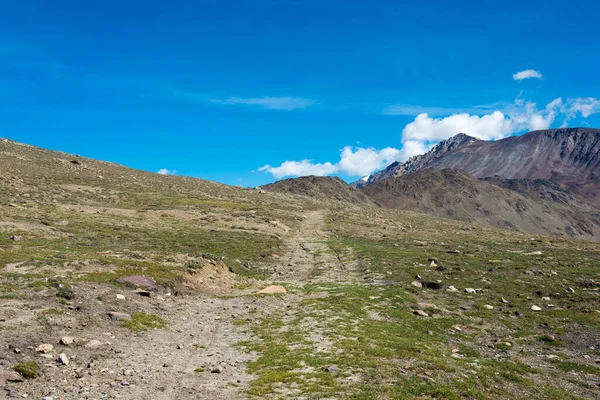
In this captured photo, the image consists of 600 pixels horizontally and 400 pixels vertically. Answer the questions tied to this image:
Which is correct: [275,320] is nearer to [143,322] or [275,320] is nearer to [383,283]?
[143,322]

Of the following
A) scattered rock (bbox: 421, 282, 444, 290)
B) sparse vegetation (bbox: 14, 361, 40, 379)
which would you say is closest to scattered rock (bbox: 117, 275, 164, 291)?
sparse vegetation (bbox: 14, 361, 40, 379)

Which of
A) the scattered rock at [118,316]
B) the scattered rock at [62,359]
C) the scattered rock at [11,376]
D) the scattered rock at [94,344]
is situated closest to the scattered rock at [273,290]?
the scattered rock at [118,316]

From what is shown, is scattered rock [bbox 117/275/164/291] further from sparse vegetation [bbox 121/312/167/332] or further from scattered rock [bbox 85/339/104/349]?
scattered rock [bbox 85/339/104/349]

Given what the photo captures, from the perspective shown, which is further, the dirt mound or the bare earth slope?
the dirt mound

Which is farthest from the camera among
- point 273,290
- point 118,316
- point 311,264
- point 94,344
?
point 311,264

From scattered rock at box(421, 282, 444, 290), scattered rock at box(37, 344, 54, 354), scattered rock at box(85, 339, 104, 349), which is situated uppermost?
scattered rock at box(421, 282, 444, 290)

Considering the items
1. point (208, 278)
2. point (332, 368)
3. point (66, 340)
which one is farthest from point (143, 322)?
point (208, 278)

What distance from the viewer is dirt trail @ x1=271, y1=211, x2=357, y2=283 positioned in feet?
118

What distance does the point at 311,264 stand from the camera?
42.9 meters

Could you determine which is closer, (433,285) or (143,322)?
(143,322)

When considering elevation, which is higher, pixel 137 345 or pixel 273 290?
pixel 273 290

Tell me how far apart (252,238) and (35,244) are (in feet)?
90.2

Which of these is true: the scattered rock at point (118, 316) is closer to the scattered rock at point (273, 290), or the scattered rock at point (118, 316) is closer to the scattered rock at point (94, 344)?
the scattered rock at point (94, 344)

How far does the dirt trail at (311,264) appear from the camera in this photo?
36.1 m
